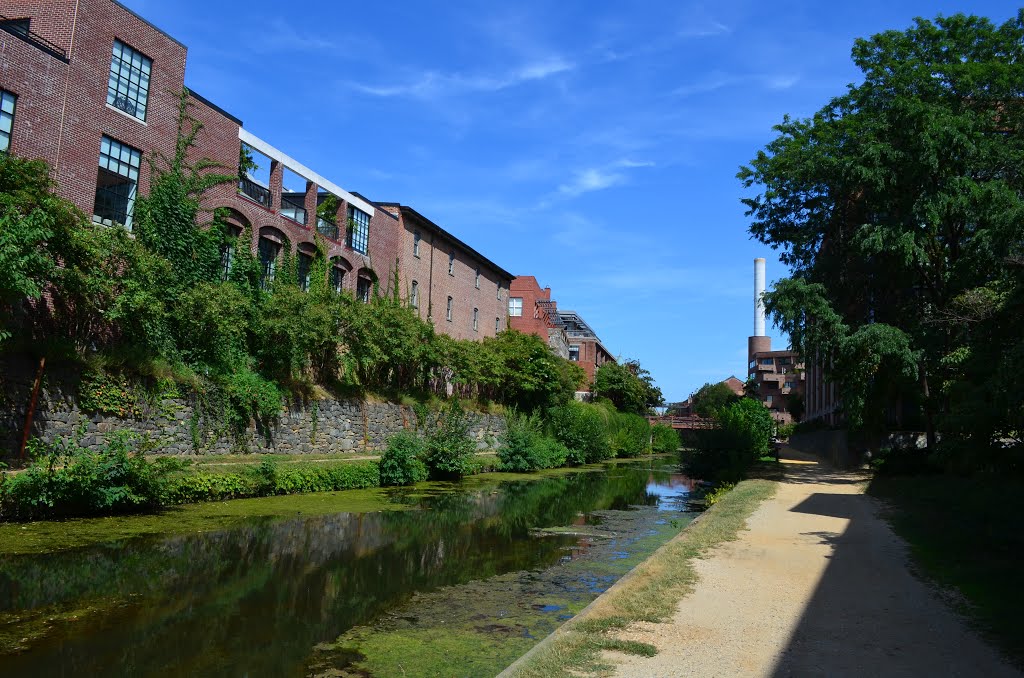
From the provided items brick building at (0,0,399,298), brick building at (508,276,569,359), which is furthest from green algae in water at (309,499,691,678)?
brick building at (508,276,569,359)

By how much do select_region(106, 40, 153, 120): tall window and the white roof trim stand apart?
480 centimetres

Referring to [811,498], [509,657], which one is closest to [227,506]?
[509,657]

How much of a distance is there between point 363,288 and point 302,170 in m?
7.91

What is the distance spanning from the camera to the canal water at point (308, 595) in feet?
24.6

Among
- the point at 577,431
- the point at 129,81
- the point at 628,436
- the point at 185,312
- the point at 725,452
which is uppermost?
the point at 129,81

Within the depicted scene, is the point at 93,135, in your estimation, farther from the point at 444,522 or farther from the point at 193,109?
the point at 444,522

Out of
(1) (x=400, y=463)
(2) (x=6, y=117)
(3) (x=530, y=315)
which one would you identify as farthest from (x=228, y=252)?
(3) (x=530, y=315)

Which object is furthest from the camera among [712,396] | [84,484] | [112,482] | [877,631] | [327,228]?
[712,396]

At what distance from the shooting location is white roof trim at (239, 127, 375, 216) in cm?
3027

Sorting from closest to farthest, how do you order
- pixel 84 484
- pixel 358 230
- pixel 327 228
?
pixel 84 484 < pixel 327 228 < pixel 358 230

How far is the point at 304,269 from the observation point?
3359 centimetres

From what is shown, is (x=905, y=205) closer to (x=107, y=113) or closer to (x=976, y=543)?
(x=976, y=543)

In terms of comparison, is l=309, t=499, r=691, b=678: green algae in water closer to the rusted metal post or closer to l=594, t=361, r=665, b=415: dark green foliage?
the rusted metal post

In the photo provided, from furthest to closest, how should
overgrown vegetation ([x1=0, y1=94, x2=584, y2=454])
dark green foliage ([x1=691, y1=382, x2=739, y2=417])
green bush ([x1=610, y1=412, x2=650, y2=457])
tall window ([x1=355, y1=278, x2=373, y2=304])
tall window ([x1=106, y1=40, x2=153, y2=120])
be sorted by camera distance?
dark green foliage ([x1=691, y1=382, x2=739, y2=417]) → green bush ([x1=610, y1=412, x2=650, y2=457]) → tall window ([x1=355, y1=278, x2=373, y2=304]) → tall window ([x1=106, y1=40, x2=153, y2=120]) → overgrown vegetation ([x1=0, y1=94, x2=584, y2=454])
